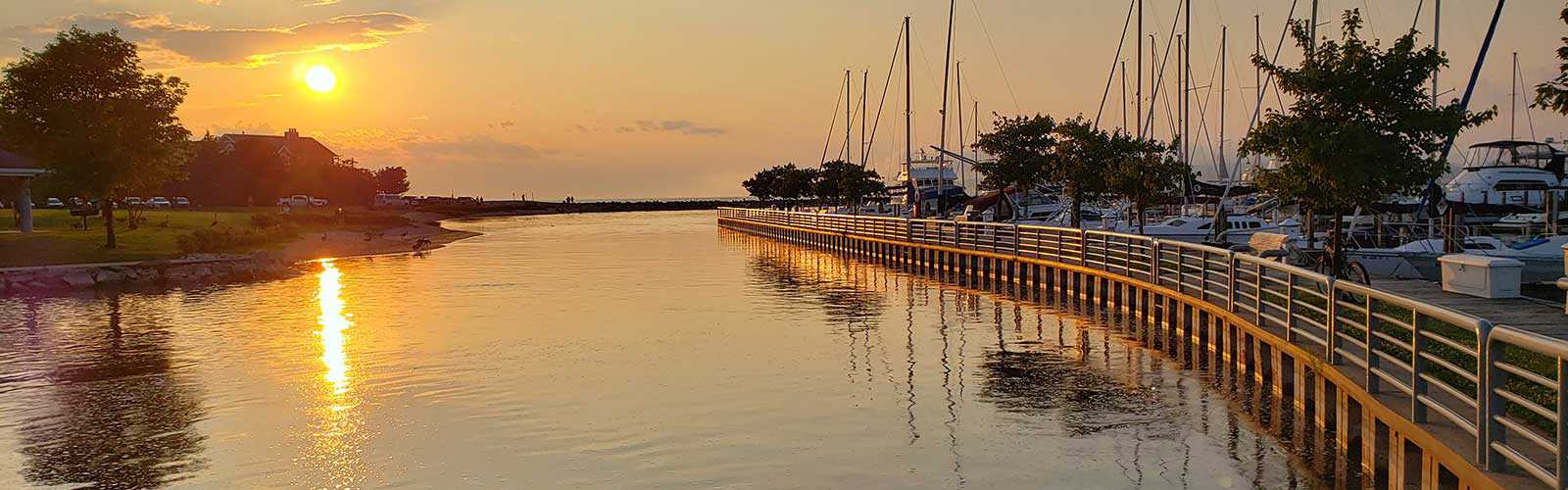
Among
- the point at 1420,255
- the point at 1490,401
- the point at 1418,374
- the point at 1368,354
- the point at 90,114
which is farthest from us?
the point at 90,114

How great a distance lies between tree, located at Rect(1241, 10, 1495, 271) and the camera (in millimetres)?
22375

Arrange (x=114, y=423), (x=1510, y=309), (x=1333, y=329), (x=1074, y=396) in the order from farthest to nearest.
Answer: (x=1510, y=309), (x=1074, y=396), (x=114, y=423), (x=1333, y=329)

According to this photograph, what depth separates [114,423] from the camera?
52.9ft

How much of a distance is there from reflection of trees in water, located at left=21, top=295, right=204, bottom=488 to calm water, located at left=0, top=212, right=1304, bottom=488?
0.06 metres


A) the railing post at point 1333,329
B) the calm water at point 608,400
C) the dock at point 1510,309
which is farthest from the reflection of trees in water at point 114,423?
the dock at point 1510,309

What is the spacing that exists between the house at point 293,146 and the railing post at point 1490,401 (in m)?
124

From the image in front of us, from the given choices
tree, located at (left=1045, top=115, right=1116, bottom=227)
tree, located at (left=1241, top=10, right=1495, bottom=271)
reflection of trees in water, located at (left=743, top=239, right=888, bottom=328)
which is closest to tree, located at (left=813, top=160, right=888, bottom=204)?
reflection of trees in water, located at (left=743, top=239, right=888, bottom=328)

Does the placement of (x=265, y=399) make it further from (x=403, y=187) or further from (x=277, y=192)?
(x=403, y=187)

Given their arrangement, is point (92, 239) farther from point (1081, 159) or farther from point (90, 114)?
point (1081, 159)

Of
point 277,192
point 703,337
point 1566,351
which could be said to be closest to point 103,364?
point 703,337

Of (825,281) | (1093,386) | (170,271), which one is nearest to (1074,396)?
(1093,386)

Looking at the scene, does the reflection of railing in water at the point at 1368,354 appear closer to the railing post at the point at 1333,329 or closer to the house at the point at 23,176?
the railing post at the point at 1333,329

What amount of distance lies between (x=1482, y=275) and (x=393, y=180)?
15435 cm

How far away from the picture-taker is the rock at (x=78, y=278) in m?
41.9
